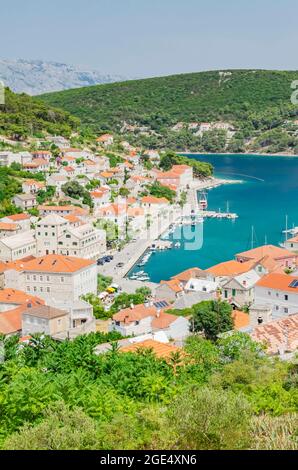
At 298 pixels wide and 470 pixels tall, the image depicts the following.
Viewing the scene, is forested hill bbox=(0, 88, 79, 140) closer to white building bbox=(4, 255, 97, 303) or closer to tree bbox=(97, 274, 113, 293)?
tree bbox=(97, 274, 113, 293)

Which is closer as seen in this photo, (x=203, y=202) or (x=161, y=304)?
(x=161, y=304)

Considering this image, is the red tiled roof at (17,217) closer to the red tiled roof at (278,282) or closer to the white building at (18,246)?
the white building at (18,246)

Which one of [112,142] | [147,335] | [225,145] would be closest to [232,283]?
[147,335]

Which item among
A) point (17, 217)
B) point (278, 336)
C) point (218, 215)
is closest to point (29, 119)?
point (218, 215)

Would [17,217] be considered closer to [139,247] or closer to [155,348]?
[139,247]

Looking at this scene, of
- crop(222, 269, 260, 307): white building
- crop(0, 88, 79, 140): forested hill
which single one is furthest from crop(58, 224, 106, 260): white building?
crop(0, 88, 79, 140): forested hill

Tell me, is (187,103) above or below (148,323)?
above
